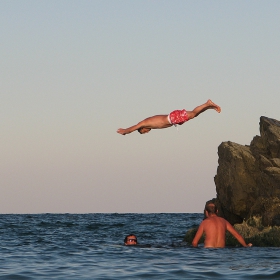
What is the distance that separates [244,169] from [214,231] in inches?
697

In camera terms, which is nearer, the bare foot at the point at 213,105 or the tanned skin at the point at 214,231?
the bare foot at the point at 213,105

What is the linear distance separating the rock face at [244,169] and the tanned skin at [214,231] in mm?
13818

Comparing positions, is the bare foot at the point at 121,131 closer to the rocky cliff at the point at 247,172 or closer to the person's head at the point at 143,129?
the person's head at the point at 143,129

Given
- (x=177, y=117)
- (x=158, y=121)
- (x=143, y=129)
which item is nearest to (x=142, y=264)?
(x=143, y=129)

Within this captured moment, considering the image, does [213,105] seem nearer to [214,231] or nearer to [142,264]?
[214,231]

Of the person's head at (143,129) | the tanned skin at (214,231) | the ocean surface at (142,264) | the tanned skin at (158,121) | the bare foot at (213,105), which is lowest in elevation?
the ocean surface at (142,264)

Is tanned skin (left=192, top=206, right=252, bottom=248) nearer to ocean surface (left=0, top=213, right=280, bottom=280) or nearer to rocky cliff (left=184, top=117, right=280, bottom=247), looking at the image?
ocean surface (left=0, top=213, right=280, bottom=280)

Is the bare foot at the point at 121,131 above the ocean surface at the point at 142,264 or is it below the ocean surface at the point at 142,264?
above

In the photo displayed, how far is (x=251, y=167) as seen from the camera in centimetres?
3547

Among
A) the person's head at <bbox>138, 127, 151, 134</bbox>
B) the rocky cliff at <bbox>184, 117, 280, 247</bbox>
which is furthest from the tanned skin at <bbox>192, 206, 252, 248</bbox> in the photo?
the rocky cliff at <bbox>184, 117, 280, 247</bbox>

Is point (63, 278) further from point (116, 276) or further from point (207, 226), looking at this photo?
point (207, 226)

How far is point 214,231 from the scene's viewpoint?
1827 cm

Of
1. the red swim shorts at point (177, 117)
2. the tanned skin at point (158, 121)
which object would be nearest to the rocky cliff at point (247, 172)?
the tanned skin at point (158, 121)

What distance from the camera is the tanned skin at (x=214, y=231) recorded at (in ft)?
58.9
